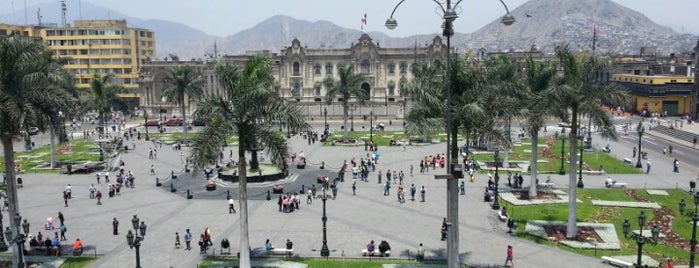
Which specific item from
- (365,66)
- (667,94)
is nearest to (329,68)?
(365,66)

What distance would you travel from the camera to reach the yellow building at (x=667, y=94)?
296 ft

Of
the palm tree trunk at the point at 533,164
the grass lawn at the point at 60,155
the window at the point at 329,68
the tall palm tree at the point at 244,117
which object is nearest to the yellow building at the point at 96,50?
the window at the point at 329,68

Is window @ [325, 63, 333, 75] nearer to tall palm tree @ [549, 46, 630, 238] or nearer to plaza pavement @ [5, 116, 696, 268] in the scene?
plaza pavement @ [5, 116, 696, 268]

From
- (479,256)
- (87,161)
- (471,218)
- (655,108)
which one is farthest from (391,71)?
(479,256)

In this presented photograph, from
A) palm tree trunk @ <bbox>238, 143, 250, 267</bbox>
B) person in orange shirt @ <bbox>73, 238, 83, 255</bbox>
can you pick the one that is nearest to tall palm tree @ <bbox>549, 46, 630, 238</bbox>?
palm tree trunk @ <bbox>238, 143, 250, 267</bbox>

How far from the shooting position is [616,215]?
111 feet

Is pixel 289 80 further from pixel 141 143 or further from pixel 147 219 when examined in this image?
pixel 147 219

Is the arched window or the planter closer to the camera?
the planter

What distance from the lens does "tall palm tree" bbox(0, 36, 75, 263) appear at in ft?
77.5

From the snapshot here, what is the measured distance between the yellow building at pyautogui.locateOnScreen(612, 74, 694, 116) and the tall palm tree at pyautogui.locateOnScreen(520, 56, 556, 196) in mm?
63349

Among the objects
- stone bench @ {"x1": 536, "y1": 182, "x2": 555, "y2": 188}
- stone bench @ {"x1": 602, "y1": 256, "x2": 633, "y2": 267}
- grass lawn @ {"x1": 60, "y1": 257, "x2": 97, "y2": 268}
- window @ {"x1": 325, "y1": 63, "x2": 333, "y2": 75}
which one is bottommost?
grass lawn @ {"x1": 60, "y1": 257, "x2": 97, "y2": 268}

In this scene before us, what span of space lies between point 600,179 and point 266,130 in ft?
104

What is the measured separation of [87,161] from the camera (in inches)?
2223

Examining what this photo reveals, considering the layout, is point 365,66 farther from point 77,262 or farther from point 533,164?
point 77,262
